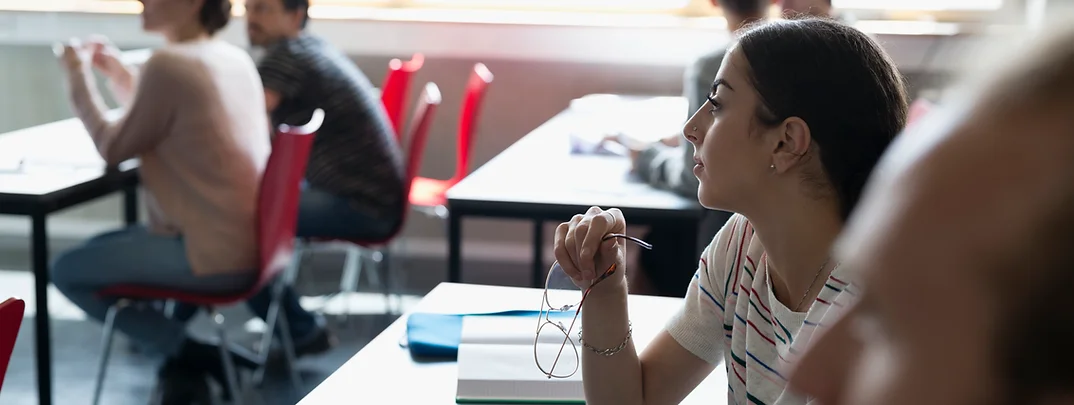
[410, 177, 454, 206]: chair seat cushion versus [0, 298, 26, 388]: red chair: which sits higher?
[0, 298, 26, 388]: red chair

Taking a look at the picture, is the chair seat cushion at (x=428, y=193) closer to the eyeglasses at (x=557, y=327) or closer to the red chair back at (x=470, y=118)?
the red chair back at (x=470, y=118)

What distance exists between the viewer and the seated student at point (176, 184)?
8.51ft

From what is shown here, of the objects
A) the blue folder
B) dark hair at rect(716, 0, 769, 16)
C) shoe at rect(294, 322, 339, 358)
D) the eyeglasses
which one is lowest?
shoe at rect(294, 322, 339, 358)

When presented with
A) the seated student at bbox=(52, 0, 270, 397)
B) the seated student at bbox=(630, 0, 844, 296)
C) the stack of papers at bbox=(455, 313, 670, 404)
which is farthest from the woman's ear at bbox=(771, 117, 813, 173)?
the seated student at bbox=(52, 0, 270, 397)

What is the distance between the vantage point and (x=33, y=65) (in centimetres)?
459

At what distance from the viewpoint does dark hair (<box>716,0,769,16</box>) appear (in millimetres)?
2625

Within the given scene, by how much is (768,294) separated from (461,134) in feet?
8.31

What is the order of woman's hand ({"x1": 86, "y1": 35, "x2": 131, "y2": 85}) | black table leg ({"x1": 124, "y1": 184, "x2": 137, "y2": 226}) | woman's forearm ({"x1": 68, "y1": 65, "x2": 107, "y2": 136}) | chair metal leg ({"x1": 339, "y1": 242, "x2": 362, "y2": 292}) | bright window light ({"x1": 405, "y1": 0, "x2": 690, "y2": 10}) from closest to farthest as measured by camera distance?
1. woman's forearm ({"x1": 68, "y1": 65, "x2": 107, "y2": 136})
2. woman's hand ({"x1": 86, "y1": 35, "x2": 131, "y2": 85})
3. black table leg ({"x1": 124, "y1": 184, "x2": 137, "y2": 226})
4. chair metal leg ({"x1": 339, "y1": 242, "x2": 362, "y2": 292})
5. bright window light ({"x1": 405, "y1": 0, "x2": 690, "y2": 10})

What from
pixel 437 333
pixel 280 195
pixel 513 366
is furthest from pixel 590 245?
pixel 280 195

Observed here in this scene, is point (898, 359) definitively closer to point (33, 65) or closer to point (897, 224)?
point (897, 224)

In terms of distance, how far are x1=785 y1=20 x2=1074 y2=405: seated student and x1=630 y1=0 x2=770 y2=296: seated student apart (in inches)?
79.6

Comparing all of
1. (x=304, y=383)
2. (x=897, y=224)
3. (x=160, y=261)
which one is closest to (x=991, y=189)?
(x=897, y=224)

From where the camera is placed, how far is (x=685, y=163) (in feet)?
8.14

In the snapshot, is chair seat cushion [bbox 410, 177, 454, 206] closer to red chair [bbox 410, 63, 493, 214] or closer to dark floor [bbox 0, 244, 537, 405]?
red chair [bbox 410, 63, 493, 214]
